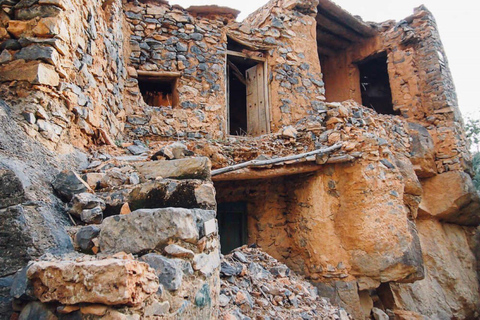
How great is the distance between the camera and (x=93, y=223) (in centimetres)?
205

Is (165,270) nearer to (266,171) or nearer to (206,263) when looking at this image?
(206,263)

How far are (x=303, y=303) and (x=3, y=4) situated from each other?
166 inches

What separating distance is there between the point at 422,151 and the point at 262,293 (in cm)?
537

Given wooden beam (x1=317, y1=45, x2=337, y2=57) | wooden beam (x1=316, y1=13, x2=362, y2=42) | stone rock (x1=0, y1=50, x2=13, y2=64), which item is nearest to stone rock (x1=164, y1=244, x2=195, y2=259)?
stone rock (x1=0, y1=50, x2=13, y2=64)

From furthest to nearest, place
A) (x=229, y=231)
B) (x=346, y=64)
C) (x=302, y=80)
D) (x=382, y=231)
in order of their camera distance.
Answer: (x=346, y=64), (x=302, y=80), (x=229, y=231), (x=382, y=231)

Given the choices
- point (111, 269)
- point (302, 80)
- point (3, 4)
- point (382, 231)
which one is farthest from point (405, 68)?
point (111, 269)

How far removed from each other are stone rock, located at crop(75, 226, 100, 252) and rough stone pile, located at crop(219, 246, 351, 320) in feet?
4.81

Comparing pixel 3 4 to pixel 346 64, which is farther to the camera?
pixel 346 64

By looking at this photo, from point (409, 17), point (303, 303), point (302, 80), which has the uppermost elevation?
point (409, 17)

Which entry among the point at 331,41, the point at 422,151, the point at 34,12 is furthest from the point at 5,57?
the point at 331,41

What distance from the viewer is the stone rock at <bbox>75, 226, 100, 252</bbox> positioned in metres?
1.82

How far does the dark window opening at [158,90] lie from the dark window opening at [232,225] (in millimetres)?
2201

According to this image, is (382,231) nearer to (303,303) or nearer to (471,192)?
(303,303)

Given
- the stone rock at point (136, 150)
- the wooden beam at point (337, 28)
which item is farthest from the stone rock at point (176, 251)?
the wooden beam at point (337, 28)
